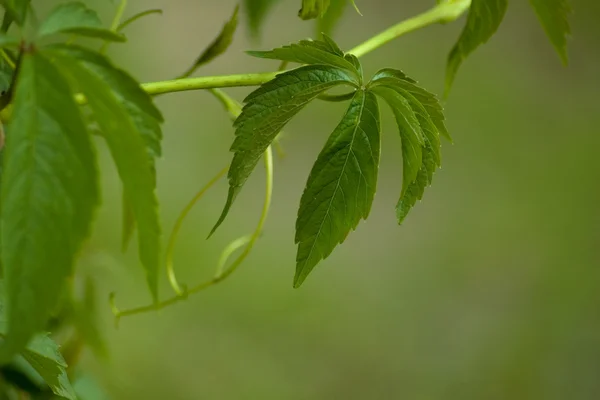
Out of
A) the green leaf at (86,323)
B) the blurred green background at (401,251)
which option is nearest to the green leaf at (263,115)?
the green leaf at (86,323)

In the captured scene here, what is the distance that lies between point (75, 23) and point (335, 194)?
5.2 inches

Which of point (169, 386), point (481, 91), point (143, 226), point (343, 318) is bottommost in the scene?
point (169, 386)

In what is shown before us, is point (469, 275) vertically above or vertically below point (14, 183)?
below

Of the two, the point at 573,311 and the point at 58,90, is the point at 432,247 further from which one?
the point at 58,90

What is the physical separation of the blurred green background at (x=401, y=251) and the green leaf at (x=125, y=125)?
Answer: 0.65m

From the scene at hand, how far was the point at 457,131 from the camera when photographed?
0.92 metres

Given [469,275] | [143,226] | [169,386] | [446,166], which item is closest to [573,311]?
[469,275]

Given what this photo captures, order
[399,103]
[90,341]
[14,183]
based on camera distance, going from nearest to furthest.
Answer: [14,183], [399,103], [90,341]

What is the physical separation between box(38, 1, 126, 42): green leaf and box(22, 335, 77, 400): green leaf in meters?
0.15

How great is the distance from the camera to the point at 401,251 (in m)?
0.93

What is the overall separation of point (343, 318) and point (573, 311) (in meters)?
0.39

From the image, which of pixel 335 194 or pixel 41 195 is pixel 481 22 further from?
pixel 41 195

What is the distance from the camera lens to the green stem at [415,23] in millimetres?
368

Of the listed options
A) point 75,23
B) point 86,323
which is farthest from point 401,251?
point 75,23
